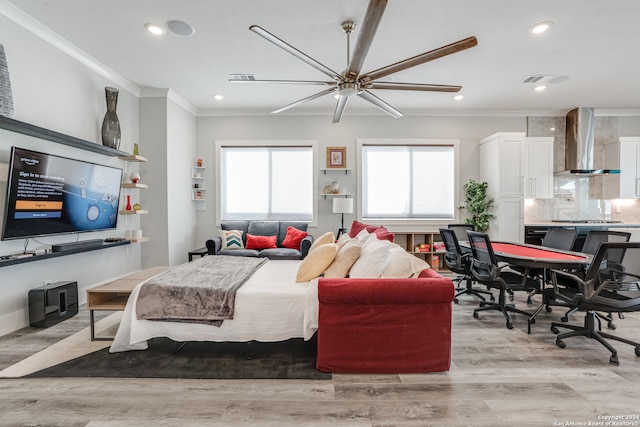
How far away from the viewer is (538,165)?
17.5 ft

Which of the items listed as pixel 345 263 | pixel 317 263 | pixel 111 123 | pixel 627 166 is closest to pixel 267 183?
pixel 111 123

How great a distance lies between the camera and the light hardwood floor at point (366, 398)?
1720 mm

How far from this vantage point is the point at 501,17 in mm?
2865

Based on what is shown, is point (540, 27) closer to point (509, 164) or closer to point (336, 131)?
point (509, 164)

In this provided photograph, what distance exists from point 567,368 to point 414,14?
3206 millimetres

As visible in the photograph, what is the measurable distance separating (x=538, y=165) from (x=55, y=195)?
6.95 m

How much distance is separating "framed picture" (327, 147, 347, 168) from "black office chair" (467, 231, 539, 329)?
Answer: 2.92 m

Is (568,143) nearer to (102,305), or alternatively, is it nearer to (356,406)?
(356,406)

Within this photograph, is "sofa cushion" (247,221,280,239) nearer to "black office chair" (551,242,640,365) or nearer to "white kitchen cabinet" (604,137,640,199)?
"black office chair" (551,242,640,365)

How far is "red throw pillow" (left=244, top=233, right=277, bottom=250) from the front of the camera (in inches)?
201

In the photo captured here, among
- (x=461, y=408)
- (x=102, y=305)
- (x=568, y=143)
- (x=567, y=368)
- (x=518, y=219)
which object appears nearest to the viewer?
(x=461, y=408)

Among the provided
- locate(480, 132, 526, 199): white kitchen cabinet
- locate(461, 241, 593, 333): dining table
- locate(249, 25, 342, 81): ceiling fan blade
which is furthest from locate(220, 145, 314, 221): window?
locate(461, 241, 593, 333): dining table

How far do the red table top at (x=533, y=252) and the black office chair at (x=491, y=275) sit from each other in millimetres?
201

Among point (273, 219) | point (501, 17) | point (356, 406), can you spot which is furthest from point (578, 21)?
point (273, 219)
